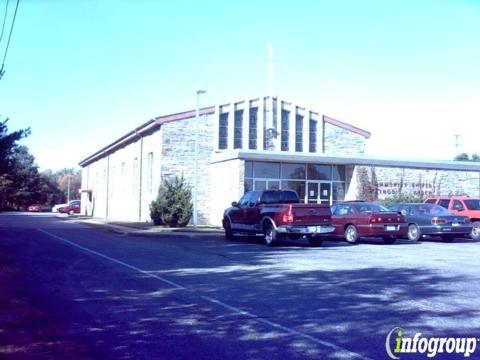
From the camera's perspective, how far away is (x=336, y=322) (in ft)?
24.0

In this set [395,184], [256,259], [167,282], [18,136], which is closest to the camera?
[167,282]

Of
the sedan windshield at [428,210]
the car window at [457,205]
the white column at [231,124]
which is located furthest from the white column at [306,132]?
the sedan windshield at [428,210]

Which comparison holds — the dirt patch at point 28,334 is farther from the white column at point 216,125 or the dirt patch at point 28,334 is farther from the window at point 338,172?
the window at point 338,172

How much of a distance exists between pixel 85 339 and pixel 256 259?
8.60m

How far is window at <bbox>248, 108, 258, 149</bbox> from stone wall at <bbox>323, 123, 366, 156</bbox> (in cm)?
517

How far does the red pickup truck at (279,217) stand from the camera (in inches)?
722

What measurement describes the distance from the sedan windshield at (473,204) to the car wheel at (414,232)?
132 inches

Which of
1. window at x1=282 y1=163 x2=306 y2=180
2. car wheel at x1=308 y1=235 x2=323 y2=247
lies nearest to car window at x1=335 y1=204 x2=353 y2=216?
car wheel at x1=308 y1=235 x2=323 y2=247

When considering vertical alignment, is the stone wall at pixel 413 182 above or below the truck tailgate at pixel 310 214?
above

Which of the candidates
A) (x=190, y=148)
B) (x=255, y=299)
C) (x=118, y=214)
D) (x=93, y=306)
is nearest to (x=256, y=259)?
(x=255, y=299)

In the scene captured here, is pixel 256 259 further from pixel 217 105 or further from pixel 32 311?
pixel 217 105

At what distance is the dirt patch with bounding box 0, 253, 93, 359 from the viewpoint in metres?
5.96

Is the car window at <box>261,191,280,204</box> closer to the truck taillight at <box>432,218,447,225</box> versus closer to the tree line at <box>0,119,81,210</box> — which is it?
the truck taillight at <box>432,218,447,225</box>

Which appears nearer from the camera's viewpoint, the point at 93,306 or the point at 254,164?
the point at 93,306
